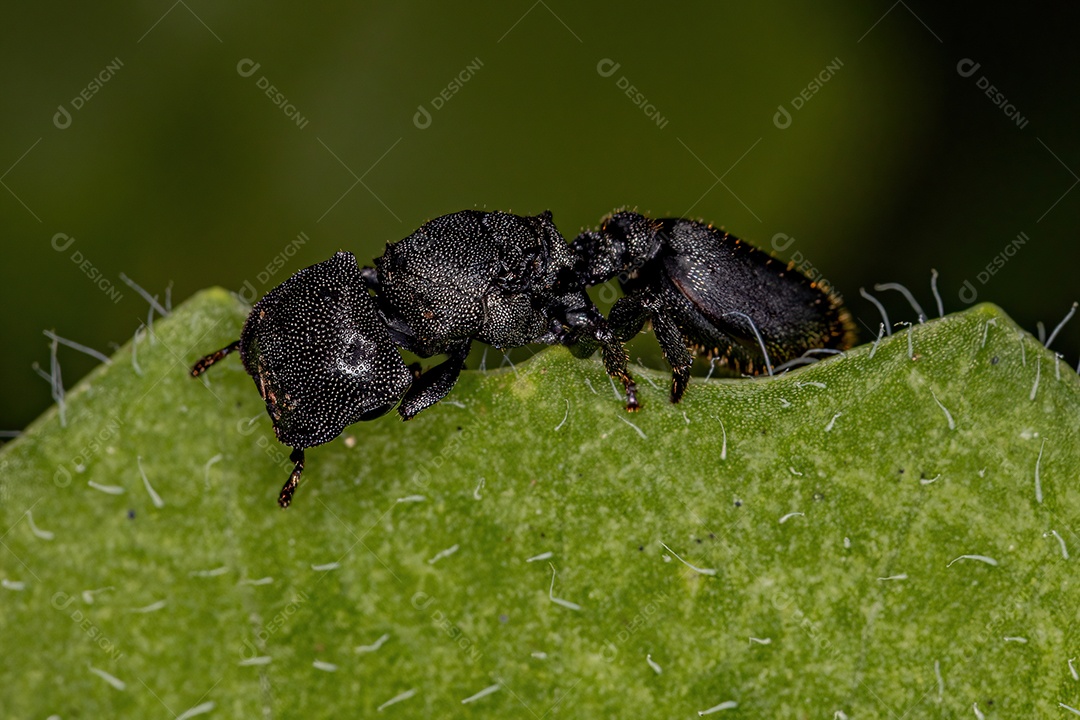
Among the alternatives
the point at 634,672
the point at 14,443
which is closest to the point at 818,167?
the point at 634,672

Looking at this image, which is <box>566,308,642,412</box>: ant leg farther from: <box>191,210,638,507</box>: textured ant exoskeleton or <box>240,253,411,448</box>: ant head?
<box>240,253,411,448</box>: ant head

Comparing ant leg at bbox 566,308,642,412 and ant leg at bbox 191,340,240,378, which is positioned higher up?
ant leg at bbox 566,308,642,412

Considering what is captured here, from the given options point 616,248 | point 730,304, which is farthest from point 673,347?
point 616,248

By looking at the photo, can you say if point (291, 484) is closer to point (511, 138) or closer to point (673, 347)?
point (673, 347)

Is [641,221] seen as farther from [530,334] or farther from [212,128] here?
[212,128]

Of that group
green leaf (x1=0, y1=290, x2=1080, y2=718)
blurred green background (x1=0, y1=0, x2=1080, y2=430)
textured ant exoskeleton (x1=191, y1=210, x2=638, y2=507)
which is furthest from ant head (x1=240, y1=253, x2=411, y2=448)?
blurred green background (x1=0, y1=0, x2=1080, y2=430)
